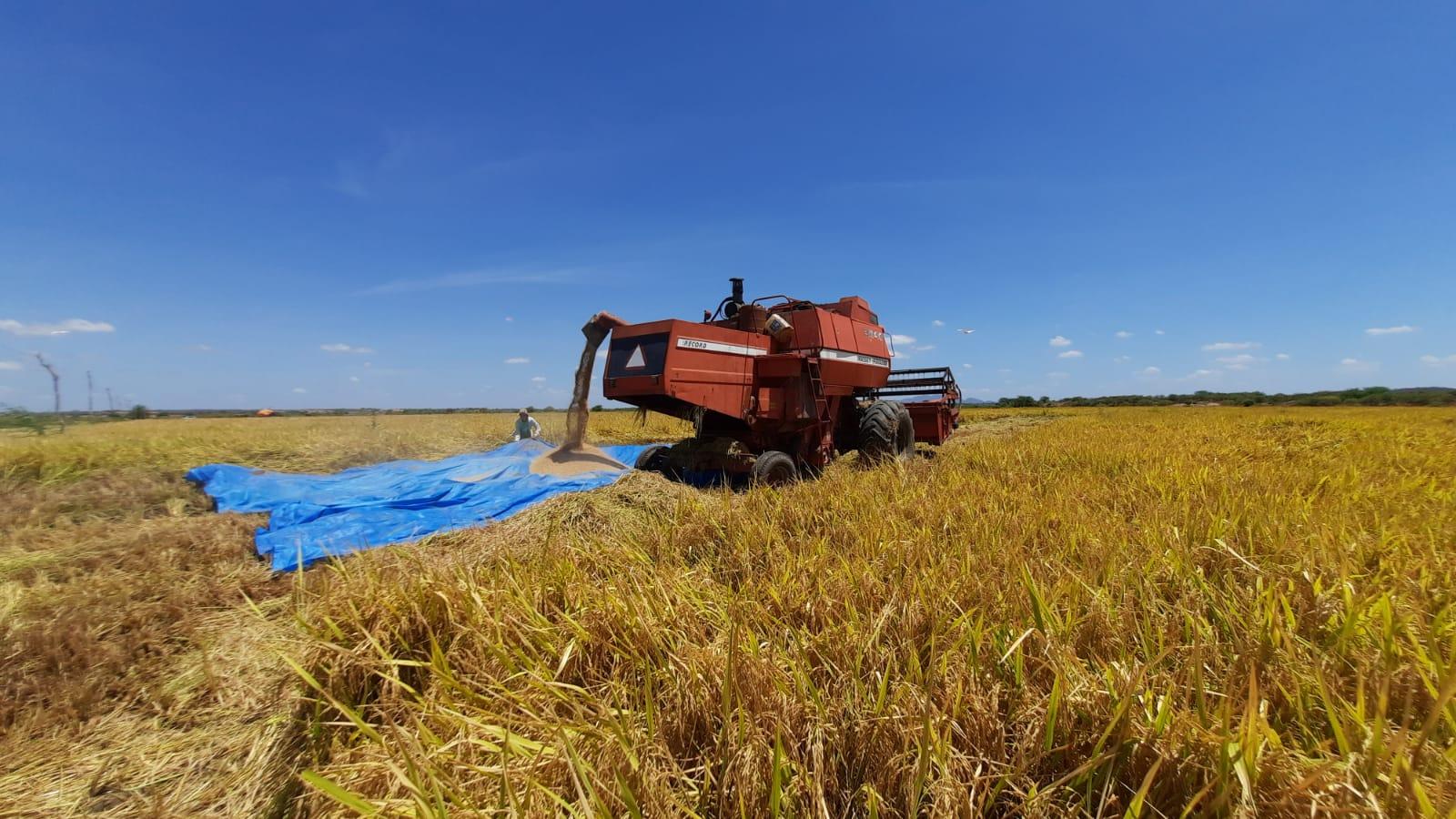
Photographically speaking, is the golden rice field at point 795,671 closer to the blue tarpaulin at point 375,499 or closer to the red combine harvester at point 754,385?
the blue tarpaulin at point 375,499

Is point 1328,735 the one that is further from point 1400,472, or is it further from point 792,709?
point 1400,472

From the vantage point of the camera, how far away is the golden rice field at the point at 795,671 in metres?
1.09

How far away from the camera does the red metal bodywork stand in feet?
17.6

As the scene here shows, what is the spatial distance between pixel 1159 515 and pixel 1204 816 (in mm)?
2450

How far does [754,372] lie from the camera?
6.18 m

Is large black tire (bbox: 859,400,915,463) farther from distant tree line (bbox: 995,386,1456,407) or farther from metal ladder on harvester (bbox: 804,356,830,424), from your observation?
distant tree line (bbox: 995,386,1456,407)

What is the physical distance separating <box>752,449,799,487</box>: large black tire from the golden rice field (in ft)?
6.55

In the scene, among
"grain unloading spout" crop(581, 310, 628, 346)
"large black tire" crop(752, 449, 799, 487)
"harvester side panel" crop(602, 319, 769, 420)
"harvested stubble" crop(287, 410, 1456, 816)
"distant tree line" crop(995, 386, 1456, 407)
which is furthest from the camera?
"distant tree line" crop(995, 386, 1456, 407)

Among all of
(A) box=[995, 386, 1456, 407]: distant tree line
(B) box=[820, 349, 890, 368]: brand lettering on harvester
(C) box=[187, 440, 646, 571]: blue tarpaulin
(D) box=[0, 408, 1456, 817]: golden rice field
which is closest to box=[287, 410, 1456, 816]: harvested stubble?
(D) box=[0, 408, 1456, 817]: golden rice field

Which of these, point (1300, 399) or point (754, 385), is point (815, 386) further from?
point (1300, 399)

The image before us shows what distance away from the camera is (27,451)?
23.5ft

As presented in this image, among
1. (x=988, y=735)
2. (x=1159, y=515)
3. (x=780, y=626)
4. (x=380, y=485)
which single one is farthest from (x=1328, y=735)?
(x=380, y=485)

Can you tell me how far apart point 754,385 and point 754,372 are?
0.16m

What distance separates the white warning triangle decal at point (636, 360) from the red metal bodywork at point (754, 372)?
1 cm
